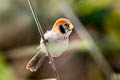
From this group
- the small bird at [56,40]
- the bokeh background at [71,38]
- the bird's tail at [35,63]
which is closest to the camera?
the bird's tail at [35,63]

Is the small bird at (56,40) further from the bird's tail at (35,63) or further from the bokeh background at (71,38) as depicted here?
the bokeh background at (71,38)

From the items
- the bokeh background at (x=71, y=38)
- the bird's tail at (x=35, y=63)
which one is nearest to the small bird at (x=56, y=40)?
the bird's tail at (x=35, y=63)

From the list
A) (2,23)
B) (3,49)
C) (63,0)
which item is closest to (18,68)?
(3,49)

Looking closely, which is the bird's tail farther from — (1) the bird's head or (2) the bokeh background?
(2) the bokeh background

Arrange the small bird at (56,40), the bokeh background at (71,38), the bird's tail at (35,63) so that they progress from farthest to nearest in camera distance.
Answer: the bokeh background at (71,38)
the small bird at (56,40)
the bird's tail at (35,63)

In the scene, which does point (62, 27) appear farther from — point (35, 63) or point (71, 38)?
point (71, 38)

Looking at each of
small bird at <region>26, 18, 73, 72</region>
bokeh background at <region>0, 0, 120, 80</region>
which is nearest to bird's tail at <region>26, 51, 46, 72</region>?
small bird at <region>26, 18, 73, 72</region>

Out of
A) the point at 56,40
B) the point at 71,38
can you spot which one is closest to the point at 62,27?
the point at 56,40

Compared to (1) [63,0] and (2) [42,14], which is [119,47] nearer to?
(2) [42,14]
